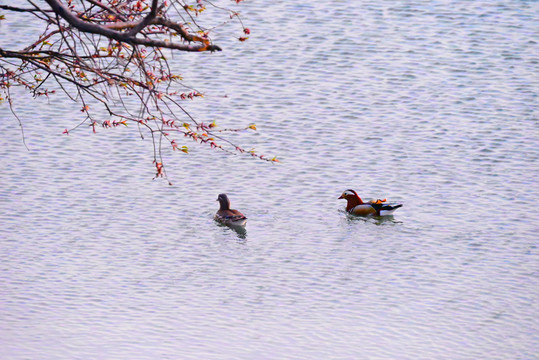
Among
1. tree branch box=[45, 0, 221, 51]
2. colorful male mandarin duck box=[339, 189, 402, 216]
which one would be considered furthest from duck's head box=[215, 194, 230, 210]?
tree branch box=[45, 0, 221, 51]

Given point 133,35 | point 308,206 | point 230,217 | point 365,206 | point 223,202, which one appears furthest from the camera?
point 365,206

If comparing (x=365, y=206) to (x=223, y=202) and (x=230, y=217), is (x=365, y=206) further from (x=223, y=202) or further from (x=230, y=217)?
(x=230, y=217)

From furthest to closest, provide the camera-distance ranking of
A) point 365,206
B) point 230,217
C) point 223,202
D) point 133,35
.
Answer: point 365,206, point 223,202, point 230,217, point 133,35

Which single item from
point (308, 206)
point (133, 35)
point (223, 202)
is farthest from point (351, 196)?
point (133, 35)

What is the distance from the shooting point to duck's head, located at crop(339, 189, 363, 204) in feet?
64.7

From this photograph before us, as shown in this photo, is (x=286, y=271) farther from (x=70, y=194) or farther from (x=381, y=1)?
(x=381, y=1)

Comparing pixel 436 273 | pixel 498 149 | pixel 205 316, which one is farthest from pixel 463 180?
pixel 205 316

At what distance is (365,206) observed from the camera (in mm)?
19656

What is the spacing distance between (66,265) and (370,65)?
12656mm

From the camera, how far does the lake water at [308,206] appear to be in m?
14.3

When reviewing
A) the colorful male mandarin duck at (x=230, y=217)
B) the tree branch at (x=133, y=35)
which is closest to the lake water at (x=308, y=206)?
the colorful male mandarin duck at (x=230, y=217)

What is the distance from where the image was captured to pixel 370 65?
A: 26969mm

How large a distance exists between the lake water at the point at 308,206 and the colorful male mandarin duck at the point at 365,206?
17 cm

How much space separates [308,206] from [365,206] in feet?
3.58
